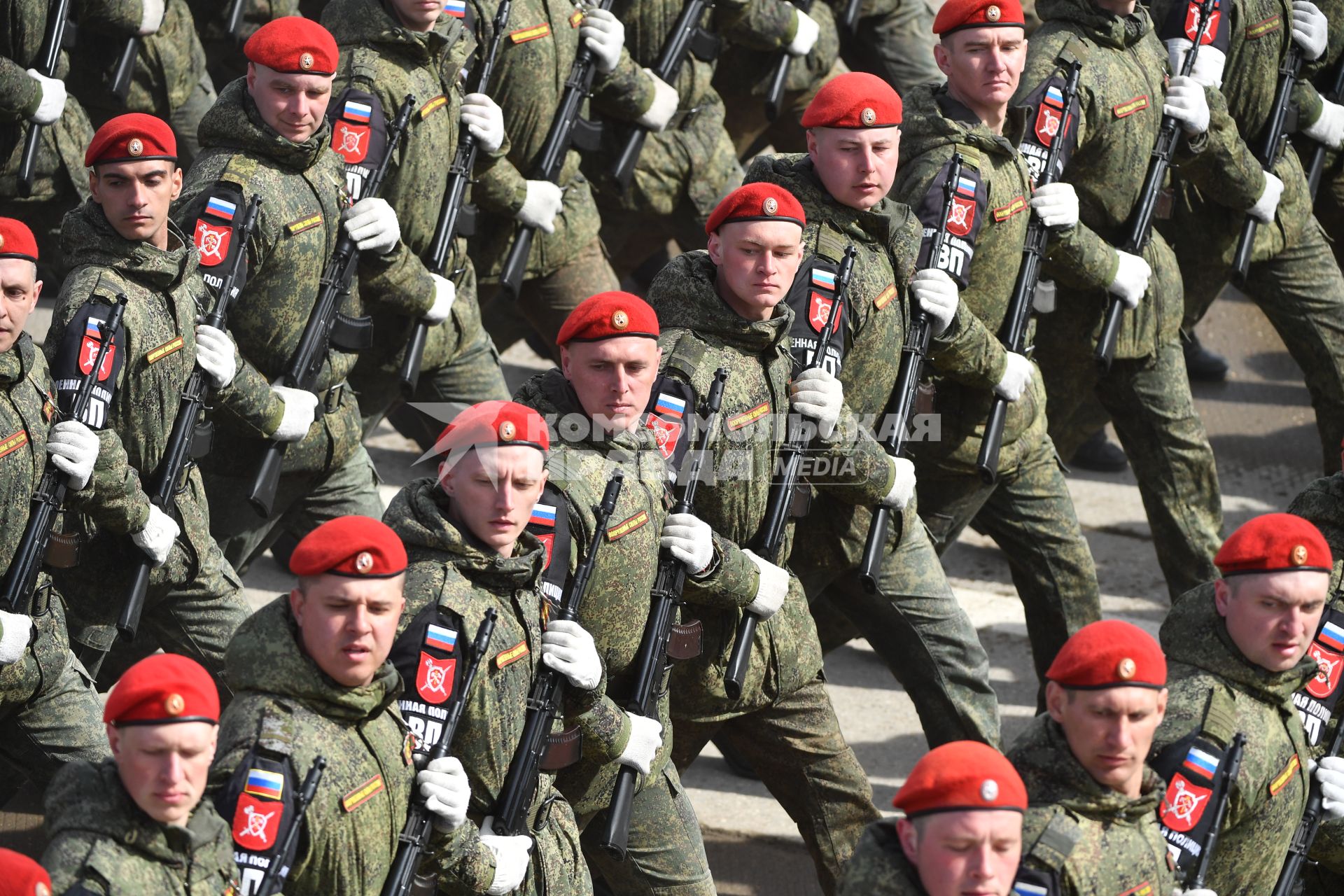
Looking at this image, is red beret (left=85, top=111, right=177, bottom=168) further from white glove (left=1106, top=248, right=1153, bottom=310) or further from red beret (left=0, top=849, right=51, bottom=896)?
white glove (left=1106, top=248, right=1153, bottom=310)

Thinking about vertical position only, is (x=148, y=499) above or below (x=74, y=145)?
below

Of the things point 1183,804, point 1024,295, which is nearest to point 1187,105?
point 1024,295

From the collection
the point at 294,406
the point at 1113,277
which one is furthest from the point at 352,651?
the point at 1113,277

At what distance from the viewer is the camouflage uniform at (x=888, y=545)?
7266mm

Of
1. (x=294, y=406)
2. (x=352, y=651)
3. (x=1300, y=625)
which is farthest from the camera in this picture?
(x=294, y=406)

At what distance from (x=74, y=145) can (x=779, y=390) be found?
3013 mm

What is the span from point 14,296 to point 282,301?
133cm

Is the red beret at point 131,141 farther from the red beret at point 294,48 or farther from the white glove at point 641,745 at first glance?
the white glove at point 641,745

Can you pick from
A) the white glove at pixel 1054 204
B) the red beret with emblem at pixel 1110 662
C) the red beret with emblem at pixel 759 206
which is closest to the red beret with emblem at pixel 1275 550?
the red beret with emblem at pixel 1110 662

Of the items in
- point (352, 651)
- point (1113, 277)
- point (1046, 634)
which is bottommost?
point (1046, 634)

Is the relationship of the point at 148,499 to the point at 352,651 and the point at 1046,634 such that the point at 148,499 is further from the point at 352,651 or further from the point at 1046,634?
the point at 1046,634

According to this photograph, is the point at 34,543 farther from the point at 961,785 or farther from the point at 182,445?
the point at 961,785

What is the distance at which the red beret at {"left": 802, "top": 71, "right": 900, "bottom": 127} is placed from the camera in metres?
7.12

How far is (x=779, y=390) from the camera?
688 cm
